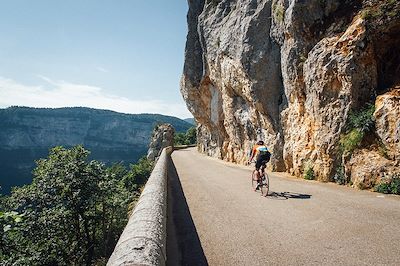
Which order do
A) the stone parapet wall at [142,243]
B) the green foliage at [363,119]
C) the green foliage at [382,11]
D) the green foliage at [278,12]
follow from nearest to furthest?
1. the stone parapet wall at [142,243]
2. the green foliage at [363,119]
3. the green foliage at [382,11]
4. the green foliage at [278,12]

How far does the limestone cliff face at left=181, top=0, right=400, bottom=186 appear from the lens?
14.5m

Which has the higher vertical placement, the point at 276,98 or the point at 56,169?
the point at 276,98

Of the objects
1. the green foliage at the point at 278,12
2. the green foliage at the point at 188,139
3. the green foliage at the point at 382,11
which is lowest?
the green foliage at the point at 188,139

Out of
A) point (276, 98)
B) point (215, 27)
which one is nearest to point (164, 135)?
point (215, 27)

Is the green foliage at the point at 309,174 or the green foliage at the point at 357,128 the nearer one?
the green foliage at the point at 357,128

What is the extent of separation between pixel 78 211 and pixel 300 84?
47.5 ft

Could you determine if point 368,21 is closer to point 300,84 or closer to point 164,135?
point 300,84

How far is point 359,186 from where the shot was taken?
1262 centimetres

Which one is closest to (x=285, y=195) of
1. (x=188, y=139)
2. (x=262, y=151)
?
(x=262, y=151)

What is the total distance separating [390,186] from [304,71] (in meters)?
8.68

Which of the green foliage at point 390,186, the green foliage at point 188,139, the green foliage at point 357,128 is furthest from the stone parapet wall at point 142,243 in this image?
the green foliage at point 188,139

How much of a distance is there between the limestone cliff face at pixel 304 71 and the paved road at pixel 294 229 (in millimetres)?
4020

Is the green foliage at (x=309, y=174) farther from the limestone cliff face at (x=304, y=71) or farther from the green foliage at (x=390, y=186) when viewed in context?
the green foliage at (x=390, y=186)

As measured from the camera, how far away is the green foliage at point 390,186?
11068mm
